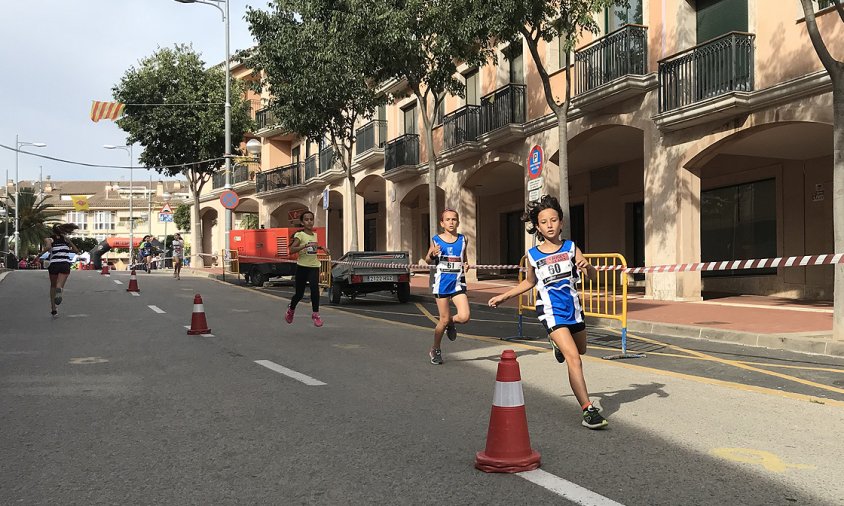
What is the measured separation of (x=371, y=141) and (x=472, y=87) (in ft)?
24.8

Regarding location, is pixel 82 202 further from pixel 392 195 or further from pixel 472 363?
pixel 472 363

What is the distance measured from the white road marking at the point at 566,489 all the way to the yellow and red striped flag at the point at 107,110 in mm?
34297

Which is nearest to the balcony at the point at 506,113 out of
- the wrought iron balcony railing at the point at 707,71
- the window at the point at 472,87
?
the window at the point at 472,87

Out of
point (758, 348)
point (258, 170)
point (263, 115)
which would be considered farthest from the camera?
point (258, 170)

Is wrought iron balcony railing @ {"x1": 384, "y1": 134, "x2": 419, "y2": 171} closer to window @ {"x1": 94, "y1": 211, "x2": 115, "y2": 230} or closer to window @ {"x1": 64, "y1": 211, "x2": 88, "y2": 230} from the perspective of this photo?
window @ {"x1": 94, "y1": 211, "x2": 115, "y2": 230}

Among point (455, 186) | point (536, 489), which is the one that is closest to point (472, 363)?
point (536, 489)

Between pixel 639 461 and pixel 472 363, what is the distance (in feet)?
12.4

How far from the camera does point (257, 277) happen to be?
22.9 metres

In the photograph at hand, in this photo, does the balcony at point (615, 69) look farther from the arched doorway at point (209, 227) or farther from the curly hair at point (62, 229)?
the arched doorway at point (209, 227)

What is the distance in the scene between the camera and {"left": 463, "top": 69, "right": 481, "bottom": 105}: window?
941 inches

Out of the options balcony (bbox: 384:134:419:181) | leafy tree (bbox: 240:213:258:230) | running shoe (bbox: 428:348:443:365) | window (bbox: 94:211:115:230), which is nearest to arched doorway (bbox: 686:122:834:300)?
running shoe (bbox: 428:348:443:365)

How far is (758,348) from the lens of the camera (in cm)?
904

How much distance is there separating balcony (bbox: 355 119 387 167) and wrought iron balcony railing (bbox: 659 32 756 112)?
15.5 meters

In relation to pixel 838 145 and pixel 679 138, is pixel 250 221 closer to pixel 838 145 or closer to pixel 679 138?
pixel 679 138
